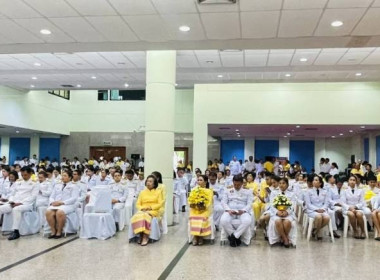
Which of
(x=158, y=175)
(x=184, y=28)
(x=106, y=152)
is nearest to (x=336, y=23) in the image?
(x=184, y=28)

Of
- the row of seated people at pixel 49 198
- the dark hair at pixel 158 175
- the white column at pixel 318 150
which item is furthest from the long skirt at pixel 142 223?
the white column at pixel 318 150

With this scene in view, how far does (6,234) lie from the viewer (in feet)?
26.9

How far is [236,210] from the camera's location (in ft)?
25.0

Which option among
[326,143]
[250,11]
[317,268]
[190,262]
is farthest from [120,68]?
[326,143]

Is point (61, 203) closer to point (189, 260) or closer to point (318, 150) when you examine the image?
point (189, 260)

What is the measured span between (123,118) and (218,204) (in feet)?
53.1

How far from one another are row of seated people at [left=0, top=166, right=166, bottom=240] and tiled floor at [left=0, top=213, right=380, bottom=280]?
16.1 inches

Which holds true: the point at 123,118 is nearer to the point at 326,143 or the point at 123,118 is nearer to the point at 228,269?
the point at 326,143

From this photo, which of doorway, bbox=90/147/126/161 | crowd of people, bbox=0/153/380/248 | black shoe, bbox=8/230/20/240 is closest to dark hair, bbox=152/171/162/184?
crowd of people, bbox=0/153/380/248

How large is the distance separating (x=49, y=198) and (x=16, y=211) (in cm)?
88

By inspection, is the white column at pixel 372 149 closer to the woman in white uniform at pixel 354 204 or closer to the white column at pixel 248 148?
the white column at pixel 248 148

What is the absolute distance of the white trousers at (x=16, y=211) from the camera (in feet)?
25.9

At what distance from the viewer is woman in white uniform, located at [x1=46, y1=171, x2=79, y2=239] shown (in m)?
7.98

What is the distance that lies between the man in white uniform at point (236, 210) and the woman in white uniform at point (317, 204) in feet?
4.34
